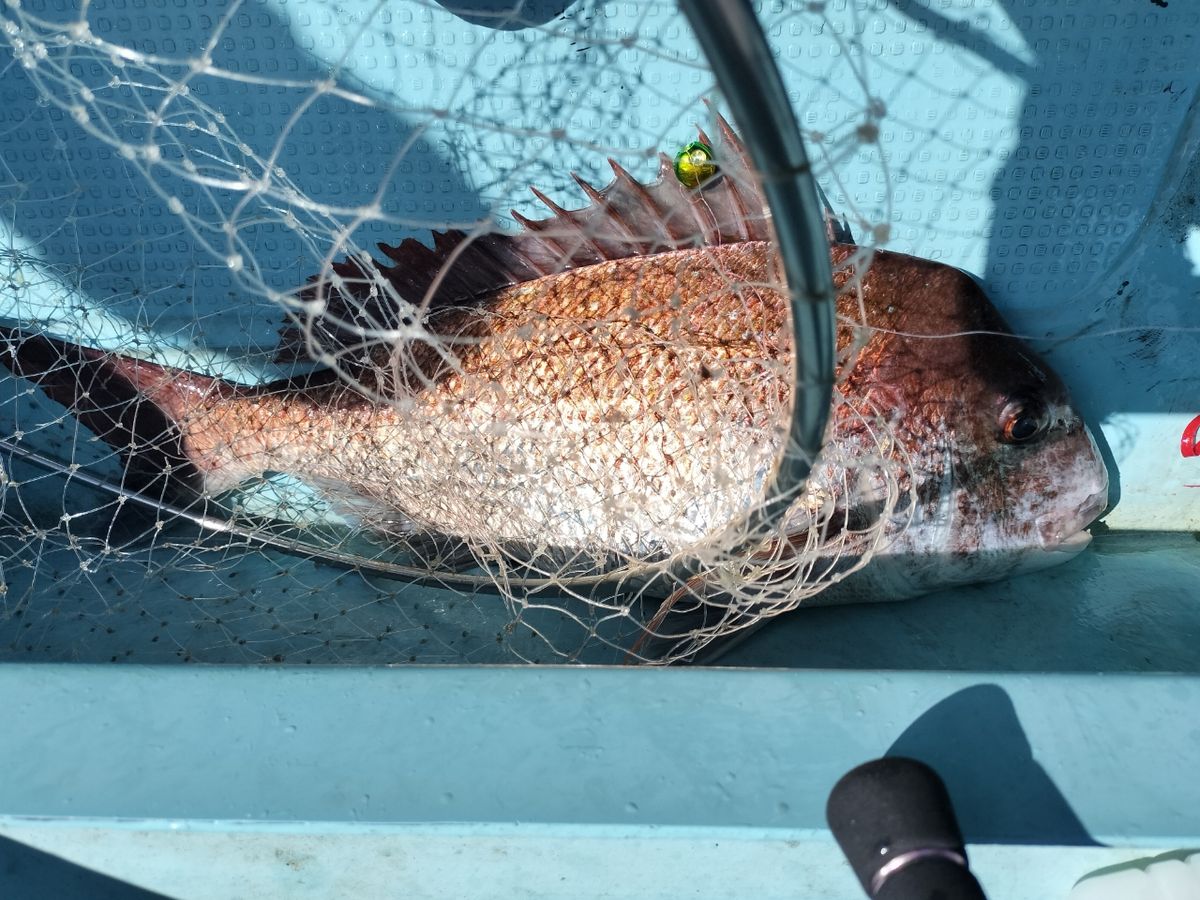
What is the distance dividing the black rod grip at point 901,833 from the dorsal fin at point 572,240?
104cm

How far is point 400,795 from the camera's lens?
3.23 ft

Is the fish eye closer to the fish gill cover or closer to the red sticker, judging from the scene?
the fish gill cover

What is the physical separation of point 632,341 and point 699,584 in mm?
498

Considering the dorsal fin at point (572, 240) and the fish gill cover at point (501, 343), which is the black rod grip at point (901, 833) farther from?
the dorsal fin at point (572, 240)

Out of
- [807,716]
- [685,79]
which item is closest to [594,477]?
[807,716]

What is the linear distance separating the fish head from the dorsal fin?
303mm

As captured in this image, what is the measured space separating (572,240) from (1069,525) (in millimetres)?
1231

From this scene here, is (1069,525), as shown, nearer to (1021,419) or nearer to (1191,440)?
(1021,419)

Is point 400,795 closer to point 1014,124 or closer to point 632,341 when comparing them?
point 632,341

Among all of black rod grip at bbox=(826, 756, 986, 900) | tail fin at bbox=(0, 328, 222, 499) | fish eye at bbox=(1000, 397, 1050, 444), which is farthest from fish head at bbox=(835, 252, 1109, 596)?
tail fin at bbox=(0, 328, 222, 499)

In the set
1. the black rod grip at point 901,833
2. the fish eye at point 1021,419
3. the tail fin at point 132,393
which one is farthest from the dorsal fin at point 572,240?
the black rod grip at point 901,833

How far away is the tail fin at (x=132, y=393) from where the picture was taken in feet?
5.60

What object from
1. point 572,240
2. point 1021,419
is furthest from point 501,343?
point 1021,419

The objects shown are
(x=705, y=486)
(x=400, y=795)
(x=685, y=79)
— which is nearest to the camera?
(x=400, y=795)
